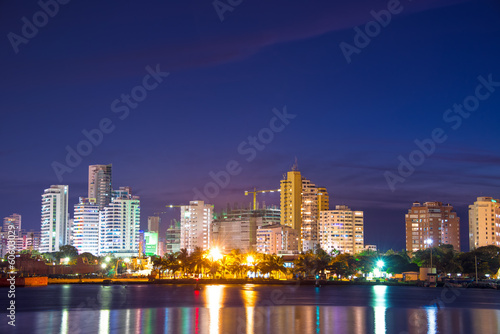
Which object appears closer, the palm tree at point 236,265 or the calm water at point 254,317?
the calm water at point 254,317

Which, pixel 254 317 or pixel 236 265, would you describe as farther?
pixel 236 265

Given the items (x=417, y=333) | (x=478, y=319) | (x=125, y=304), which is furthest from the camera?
(x=125, y=304)

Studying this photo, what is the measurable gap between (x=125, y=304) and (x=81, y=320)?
2067 cm

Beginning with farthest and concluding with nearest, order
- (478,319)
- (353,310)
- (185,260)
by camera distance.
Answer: (185,260) < (353,310) < (478,319)

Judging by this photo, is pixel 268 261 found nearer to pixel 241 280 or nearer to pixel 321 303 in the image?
pixel 241 280

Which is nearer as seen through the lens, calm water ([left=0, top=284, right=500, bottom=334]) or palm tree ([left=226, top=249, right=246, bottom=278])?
calm water ([left=0, top=284, right=500, bottom=334])

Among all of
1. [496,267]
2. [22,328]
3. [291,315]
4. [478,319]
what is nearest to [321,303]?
[291,315]

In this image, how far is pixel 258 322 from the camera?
55219 millimetres

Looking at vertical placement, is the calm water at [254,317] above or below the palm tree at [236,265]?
below

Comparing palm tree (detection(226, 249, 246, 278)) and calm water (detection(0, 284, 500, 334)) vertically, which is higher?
palm tree (detection(226, 249, 246, 278))

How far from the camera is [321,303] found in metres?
79.1

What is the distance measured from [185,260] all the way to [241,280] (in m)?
17.4

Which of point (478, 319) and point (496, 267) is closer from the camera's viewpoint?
point (478, 319)

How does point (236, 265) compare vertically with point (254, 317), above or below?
above
